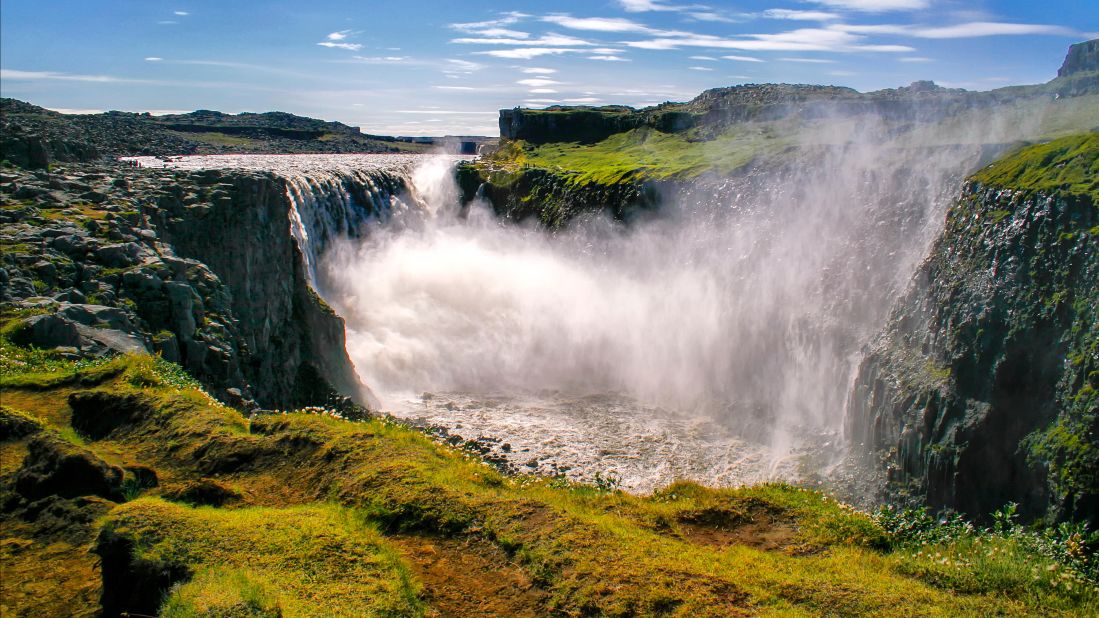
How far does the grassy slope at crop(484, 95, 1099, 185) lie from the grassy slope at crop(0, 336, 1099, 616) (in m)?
21.9

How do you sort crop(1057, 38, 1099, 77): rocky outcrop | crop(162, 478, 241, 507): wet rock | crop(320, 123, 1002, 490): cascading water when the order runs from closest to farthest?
1. crop(162, 478, 241, 507): wet rock
2. crop(320, 123, 1002, 490): cascading water
3. crop(1057, 38, 1099, 77): rocky outcrop

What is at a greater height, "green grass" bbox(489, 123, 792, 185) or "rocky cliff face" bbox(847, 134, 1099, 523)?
"green grass" bbox(489, 123, 792, 185)

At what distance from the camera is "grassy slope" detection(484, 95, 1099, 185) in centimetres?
2925

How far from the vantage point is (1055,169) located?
1973 cm

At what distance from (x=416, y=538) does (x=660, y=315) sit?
97.6ft

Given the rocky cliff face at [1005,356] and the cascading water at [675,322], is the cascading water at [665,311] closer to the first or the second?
the cascading water at [675,322]

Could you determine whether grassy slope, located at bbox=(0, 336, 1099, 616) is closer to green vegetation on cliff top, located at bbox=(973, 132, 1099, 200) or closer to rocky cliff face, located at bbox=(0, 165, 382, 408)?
rocky cliff face, located at bbox=(0, 165, 382, 408)

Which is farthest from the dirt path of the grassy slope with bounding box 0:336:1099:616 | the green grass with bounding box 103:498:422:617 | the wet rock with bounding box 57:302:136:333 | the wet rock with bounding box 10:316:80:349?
the wet rock with bounding box 57:302:136:333

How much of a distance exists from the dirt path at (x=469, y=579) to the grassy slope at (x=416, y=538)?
0.04 metres

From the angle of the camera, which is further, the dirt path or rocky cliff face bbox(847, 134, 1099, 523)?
rocky cliff face bbox(847, 134, 1099, 523)

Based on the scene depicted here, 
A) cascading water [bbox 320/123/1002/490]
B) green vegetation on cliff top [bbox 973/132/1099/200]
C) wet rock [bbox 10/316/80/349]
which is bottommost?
cascading water [bbox 320/123/1002/490]

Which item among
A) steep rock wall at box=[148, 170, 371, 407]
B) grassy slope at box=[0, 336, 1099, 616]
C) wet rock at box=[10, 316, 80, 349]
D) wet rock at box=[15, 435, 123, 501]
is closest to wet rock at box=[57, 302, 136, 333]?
wet rock at box=[10, 316, 80, 349]

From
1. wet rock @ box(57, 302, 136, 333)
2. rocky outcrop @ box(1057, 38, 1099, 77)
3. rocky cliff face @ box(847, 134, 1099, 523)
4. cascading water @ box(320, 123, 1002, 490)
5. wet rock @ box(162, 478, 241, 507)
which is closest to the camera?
wet rock @ box(162, 478, 241, 507)

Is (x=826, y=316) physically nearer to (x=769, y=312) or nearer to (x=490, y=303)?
(x=769, y=312)
